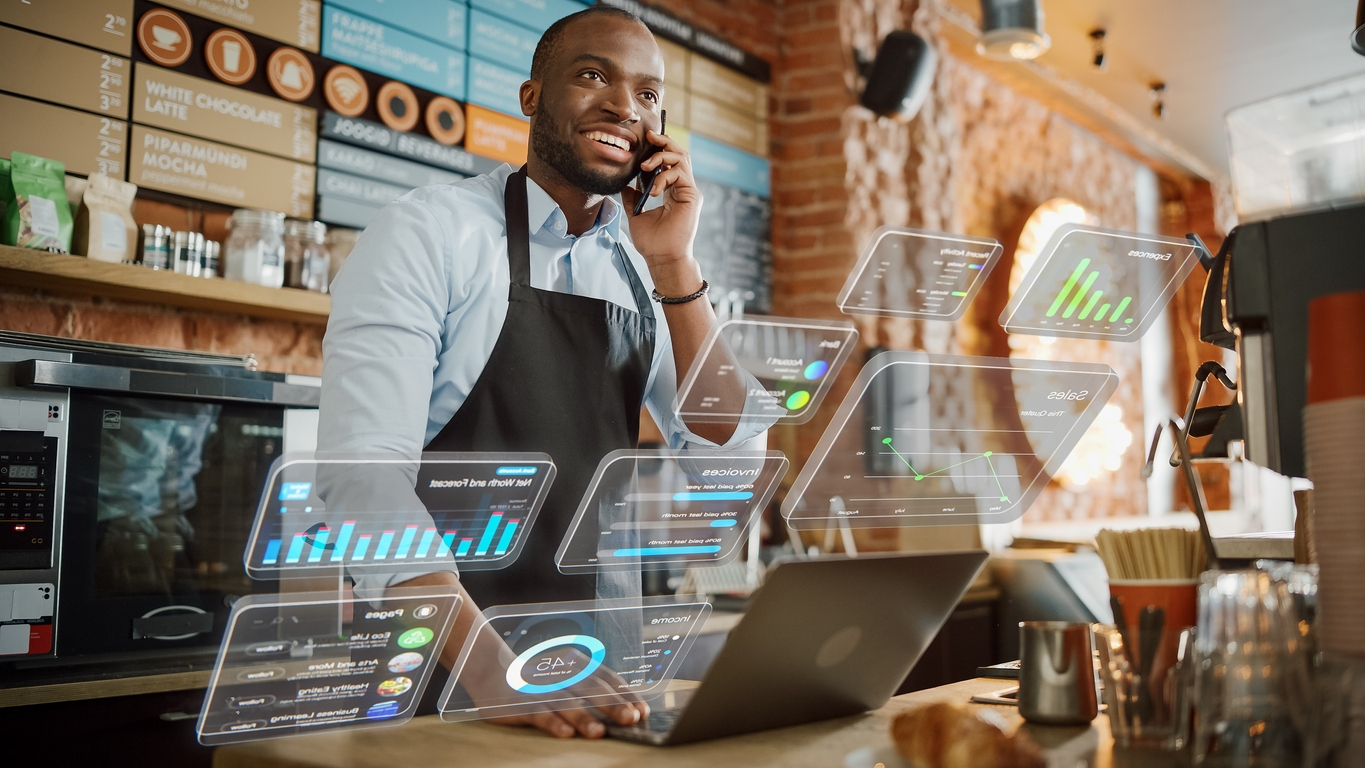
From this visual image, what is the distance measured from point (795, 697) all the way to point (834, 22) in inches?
134

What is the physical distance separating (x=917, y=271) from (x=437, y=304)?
639 millimetres

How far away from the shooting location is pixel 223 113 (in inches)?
96.9

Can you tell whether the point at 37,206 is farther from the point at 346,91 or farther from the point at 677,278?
the point at 677,278

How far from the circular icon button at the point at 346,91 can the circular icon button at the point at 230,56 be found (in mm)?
197

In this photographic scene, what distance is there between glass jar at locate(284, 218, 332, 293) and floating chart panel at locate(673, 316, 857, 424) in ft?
4.51

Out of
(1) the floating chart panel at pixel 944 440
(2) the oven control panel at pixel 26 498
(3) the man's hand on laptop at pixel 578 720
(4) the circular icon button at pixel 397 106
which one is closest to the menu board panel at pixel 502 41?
(4) the circular icon button at pixel 397 106

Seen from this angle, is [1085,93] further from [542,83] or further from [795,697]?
[795,697]

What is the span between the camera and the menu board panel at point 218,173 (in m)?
2.34

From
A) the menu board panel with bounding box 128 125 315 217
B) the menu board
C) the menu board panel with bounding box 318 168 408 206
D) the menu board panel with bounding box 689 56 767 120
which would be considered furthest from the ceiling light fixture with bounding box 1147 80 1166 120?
the menu board panel with bounding box 128 125 315 217

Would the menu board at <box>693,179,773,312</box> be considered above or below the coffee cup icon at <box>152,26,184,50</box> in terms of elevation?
below

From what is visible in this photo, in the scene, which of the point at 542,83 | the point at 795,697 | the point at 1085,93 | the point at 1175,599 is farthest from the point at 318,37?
the point at 1085,93

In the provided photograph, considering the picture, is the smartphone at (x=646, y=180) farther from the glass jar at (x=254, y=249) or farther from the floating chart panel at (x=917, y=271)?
the glass jar at (x=254, y=249)

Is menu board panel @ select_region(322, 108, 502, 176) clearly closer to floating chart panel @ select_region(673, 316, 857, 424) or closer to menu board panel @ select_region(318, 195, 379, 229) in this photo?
menu board panel @ select_region(318, 195, 379, 229)

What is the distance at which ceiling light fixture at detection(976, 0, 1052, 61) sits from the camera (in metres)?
3.53
